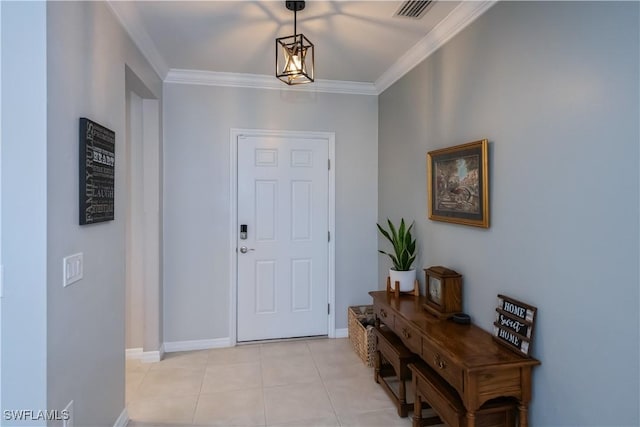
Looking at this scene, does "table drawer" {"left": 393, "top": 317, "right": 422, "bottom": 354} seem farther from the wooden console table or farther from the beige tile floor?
the beige tile floor

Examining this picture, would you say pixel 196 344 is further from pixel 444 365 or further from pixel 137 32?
pixel 137 32

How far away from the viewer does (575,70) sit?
144cm

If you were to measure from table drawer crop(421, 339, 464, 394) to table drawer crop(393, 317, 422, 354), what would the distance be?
62mm

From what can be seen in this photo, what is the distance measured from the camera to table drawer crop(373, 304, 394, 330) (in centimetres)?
243

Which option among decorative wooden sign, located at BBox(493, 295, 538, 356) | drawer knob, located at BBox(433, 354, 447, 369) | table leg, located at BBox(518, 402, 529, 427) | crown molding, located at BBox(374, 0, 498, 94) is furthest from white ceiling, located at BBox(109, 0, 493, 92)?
table leg, located at BBox(518, 402, 529, 427)

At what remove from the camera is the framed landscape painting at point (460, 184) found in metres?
1.96

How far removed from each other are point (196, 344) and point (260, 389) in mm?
991

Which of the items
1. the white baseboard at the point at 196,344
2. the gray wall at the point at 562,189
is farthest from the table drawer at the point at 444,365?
the white baseboard at the point at 196,344

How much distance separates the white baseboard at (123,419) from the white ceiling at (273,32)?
2.35 m

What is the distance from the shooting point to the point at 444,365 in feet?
5.67

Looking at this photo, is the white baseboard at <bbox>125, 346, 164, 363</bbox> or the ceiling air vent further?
the white baseboard at <bbox>125, 346, 164, 363</bbox>

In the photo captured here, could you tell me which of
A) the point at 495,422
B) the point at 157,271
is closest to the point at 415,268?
the point at 495,422

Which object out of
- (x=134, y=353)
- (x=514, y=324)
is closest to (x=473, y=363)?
(x=514, y=324)

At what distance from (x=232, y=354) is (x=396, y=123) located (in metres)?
2.55
